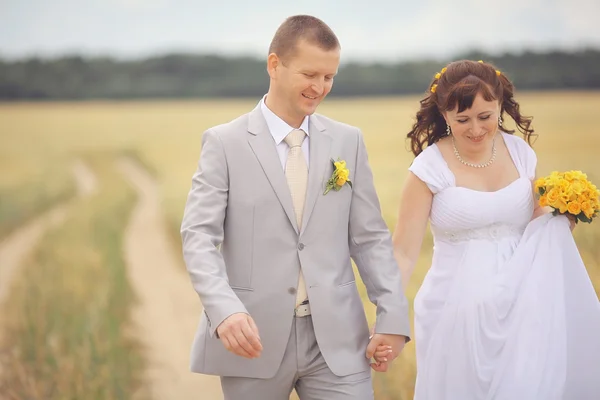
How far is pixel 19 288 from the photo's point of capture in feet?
25.3

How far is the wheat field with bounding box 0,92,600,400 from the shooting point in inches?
317

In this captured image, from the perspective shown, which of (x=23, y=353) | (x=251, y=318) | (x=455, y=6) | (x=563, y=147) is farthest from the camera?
(x=455, y=6)

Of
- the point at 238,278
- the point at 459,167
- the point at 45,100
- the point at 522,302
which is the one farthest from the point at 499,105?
the point at 45,100

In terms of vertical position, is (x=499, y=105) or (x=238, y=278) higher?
(x=499, y=105)

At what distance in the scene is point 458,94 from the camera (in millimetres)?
2979

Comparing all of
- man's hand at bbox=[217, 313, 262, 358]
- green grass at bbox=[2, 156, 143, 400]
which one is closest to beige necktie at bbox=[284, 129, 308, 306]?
man's hand at bbox=[217, 313, 262, 358]

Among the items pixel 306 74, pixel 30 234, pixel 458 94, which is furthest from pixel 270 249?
pixel 30 234

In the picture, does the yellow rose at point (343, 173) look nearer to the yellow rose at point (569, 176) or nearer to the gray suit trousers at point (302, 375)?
the gray suit trousers at point (302, 375)

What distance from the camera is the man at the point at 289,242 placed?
2.54m

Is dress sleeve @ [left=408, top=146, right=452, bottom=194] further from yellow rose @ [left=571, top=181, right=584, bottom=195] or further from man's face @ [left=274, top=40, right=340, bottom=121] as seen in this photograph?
man's face @ [left=274, top=40, right=340, bottom=121]

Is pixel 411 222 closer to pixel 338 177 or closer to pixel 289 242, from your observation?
pixel 338 177

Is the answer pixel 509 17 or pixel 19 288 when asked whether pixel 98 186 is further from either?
pixel 509 17

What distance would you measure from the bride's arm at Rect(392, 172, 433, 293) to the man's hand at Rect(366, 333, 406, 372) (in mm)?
460

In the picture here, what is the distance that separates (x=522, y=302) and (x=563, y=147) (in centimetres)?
612
